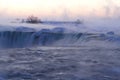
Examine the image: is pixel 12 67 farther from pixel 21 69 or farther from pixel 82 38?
pixel 82 38

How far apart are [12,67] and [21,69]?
434 millimetres

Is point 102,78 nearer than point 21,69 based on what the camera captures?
Yes

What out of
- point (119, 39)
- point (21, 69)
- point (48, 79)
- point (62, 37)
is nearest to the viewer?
point (48, 79)

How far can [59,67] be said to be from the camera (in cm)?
991

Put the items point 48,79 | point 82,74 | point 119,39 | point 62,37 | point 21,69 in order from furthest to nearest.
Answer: point 62,37
point 119,39
point 21,69
point 82,74
point 48,79

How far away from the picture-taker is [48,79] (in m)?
8.00

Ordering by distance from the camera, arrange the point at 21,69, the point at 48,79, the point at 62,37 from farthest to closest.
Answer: the point at 62,37
the point at 21,69
the point at 48,79

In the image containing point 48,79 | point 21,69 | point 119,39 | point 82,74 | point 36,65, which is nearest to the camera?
point 48,79

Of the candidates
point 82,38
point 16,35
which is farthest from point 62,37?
point 16,35

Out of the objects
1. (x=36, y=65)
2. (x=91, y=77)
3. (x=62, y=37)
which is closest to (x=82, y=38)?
(x=62, y=37)

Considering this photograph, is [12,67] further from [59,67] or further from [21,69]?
[59,67]

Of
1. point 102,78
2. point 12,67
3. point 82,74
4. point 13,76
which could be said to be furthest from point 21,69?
point 102,78

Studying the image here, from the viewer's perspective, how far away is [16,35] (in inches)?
1051

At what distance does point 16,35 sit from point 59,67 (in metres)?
17.3
